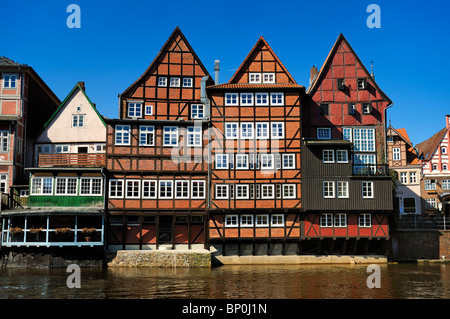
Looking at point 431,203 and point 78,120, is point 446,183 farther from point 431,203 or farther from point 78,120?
point 78,120

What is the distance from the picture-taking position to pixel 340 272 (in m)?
31.5

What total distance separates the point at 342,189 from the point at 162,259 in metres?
15.1

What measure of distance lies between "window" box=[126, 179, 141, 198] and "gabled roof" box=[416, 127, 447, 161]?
36.1 m

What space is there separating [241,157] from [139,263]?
37.5 ft

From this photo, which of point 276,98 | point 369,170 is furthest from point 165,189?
point 369,170

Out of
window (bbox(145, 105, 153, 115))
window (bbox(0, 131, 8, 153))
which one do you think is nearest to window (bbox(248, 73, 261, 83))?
window (bbox(145, 105, 153, 115))

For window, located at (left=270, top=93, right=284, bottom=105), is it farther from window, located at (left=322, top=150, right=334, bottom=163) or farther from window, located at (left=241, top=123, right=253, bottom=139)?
window, located at (left=322, top=150, right=334, bottom=163)

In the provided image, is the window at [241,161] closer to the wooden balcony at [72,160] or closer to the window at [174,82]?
the window at [174,82]

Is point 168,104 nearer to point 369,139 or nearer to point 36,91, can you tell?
point 36,91

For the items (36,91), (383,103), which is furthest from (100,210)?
(383,103)

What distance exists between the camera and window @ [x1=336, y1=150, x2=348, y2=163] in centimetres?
3606

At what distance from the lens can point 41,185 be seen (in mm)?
35219

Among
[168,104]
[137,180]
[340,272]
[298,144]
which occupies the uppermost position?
[168,104]

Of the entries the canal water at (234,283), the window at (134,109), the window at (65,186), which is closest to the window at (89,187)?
the window at (65,186)
